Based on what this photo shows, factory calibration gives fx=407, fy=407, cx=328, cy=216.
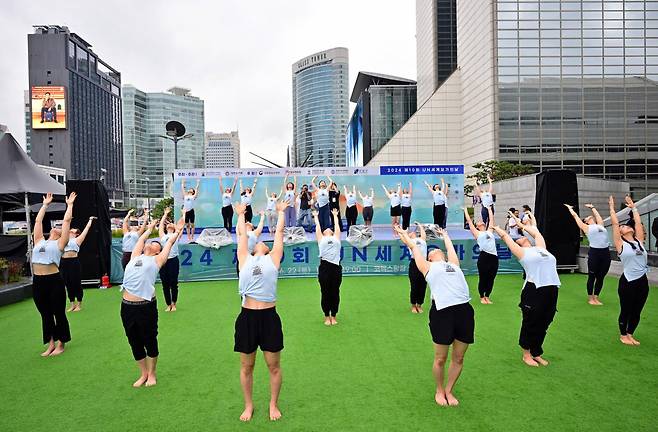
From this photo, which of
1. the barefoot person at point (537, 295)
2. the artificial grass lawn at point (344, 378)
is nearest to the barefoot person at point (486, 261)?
the artificial grass lawn at point (344, 378)

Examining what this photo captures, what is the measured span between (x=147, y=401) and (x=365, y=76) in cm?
7573

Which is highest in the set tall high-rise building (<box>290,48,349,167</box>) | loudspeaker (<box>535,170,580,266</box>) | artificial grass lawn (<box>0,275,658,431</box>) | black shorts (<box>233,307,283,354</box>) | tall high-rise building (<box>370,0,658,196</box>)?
tall high-rise building (<box>290,48,349,167</box>)

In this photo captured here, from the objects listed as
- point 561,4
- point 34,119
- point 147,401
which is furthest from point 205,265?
point 34,119

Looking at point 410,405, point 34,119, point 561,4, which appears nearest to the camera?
point 410,405

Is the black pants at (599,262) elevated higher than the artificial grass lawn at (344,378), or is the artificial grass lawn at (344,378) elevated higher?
the black pants at (599,262)

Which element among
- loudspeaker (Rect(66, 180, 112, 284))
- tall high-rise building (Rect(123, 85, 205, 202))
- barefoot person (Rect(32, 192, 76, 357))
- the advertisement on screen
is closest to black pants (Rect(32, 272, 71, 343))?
barefoot person (Rect(32, 192, 76, 357))

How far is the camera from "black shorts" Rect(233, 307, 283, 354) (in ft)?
12.6

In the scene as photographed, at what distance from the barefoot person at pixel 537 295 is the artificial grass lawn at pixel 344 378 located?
30cm

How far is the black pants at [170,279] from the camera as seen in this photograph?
28.5 feet

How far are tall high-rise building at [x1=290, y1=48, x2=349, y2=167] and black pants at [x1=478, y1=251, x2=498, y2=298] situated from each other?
442ft

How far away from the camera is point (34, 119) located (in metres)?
95.8

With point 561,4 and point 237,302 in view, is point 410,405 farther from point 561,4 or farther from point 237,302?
point 561,4

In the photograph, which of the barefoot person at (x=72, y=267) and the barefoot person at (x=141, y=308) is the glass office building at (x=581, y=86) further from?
the barefoot person at (x=141, y=308)

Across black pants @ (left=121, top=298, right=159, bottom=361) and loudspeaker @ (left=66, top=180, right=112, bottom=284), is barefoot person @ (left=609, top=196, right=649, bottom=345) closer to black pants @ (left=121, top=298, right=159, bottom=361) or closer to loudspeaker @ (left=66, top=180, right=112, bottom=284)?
black pants @ (left=121, top=298, right=159, bottom=361)
